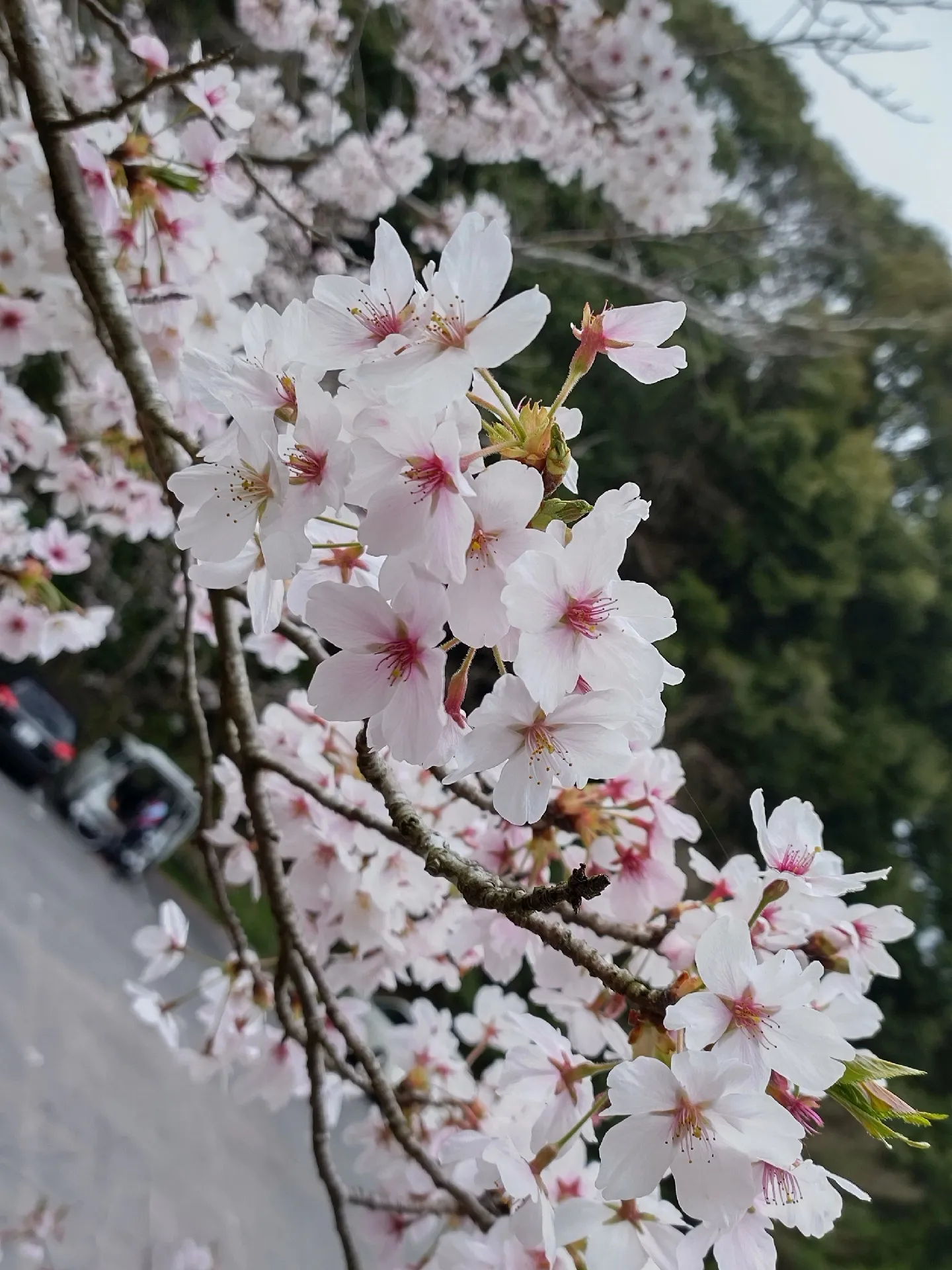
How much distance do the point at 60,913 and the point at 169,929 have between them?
2.98 metres

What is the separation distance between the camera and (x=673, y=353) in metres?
0.50

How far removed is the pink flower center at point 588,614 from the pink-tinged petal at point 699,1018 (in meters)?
0.20

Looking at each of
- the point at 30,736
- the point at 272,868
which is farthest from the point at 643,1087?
the point at 30,736

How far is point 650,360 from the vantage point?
1.65 feet

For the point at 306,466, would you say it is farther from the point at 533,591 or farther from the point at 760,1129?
the point at 760,1129

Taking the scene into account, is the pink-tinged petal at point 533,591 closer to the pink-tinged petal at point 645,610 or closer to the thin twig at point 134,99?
the pink-tinged petal at point 645,610

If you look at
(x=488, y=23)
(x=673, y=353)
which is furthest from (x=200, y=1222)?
(x=488, y=23)

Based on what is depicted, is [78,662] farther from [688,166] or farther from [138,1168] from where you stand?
[688,166]

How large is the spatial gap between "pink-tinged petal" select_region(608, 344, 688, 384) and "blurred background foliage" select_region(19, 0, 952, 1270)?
373 cm

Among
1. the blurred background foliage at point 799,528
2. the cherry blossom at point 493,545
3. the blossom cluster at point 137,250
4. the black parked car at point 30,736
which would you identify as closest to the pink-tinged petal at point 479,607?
the cherry blossom at point 493,545

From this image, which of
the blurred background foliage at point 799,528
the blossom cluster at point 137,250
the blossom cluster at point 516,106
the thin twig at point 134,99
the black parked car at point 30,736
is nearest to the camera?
the thin twig at point 134,99

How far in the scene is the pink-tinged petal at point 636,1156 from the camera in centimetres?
48

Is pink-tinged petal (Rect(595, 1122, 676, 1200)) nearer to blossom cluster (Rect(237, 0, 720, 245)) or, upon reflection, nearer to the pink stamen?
the pink stamen

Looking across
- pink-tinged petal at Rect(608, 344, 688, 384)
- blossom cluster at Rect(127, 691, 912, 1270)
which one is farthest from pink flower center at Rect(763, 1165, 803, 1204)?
pink-tinged petal at Rect(608, 344, 688, 384)
